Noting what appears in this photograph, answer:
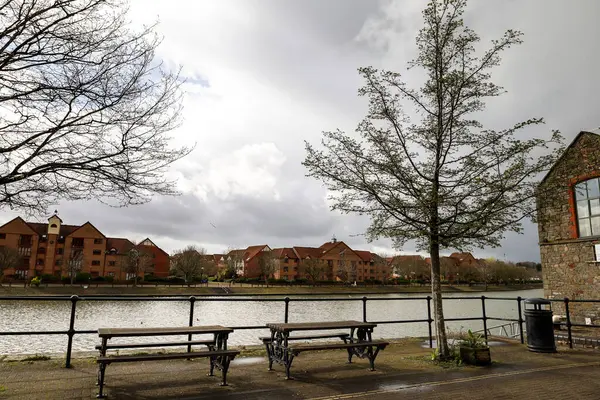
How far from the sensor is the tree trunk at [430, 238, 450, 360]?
7564mm

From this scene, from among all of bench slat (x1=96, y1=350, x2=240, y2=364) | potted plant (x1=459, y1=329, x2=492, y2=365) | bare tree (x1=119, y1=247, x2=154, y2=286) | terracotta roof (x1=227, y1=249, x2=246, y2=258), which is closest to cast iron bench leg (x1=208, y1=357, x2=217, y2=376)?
bench slat (x1=96, y1=350, x2=240, y2=364)

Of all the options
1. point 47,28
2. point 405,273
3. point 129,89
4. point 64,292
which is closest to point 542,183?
point 129,89

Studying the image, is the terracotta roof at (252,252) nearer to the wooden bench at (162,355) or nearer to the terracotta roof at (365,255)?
the terracotta roof at (365,255)

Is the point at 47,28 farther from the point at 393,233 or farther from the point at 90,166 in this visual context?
the point at 393,233

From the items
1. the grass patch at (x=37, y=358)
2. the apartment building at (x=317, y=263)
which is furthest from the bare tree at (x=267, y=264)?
the grass patch at (x=37, y=358)

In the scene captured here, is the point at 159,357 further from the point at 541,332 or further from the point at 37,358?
the point at 541,332

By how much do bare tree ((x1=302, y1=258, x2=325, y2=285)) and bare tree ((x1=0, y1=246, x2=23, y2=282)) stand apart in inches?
1752

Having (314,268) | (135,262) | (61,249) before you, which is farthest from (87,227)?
(314,268)

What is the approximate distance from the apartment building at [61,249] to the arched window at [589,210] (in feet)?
195

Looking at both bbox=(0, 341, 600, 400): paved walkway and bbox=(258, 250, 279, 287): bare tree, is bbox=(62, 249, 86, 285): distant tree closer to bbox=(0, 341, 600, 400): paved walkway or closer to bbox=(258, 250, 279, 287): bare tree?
bbox=(258, 250, 279, 287): bare tree

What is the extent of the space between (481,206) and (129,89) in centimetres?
649

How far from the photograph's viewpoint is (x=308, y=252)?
86.6 metres

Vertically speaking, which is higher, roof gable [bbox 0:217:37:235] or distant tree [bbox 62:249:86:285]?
roof gable [bbox 0:217:37:235]

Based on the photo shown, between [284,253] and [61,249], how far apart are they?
132 feet
